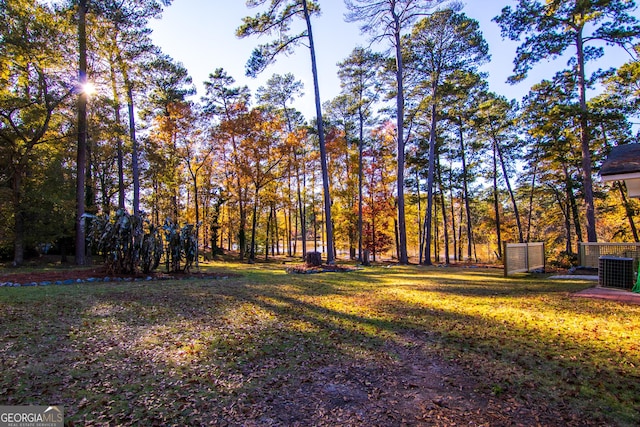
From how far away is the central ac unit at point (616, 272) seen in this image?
630cm

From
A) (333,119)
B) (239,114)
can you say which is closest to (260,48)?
(239,114)

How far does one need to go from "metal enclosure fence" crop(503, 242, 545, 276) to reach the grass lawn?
435 cm

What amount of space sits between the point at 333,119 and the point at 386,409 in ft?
70.2

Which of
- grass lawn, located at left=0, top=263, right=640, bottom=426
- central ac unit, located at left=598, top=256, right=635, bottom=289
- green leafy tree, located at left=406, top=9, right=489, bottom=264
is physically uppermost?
green leafy tree, located at left=406, top=9, right=489, bottom=264

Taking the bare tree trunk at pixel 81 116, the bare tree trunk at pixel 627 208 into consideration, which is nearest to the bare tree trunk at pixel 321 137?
the bare tree trunk at pixel 81 116

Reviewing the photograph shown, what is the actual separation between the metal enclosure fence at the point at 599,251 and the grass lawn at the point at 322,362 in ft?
21.5

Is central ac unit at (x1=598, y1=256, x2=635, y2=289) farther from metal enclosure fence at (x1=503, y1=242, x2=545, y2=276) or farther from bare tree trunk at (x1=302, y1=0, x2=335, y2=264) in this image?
bare tree trunk at (x1=302, y1=0, x2=335, y2=264)

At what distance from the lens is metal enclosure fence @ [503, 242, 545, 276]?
9.70 meters

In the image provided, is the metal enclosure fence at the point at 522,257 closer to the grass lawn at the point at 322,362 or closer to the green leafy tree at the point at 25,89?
the grass lawn at the point at 322,362

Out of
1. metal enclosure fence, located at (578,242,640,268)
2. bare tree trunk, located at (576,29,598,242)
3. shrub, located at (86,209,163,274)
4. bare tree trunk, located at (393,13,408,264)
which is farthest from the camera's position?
bare tree trunk, located at (393,13,408,264)

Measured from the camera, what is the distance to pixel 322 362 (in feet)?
9.93

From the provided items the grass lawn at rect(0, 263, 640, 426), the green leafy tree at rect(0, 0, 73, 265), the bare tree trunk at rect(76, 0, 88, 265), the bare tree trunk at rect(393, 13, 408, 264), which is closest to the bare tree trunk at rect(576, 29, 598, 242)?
the bare tree trunk at rect(393, 13, 408, 264)

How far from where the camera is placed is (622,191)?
1711cm

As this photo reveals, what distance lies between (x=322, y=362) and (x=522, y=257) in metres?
10.0
